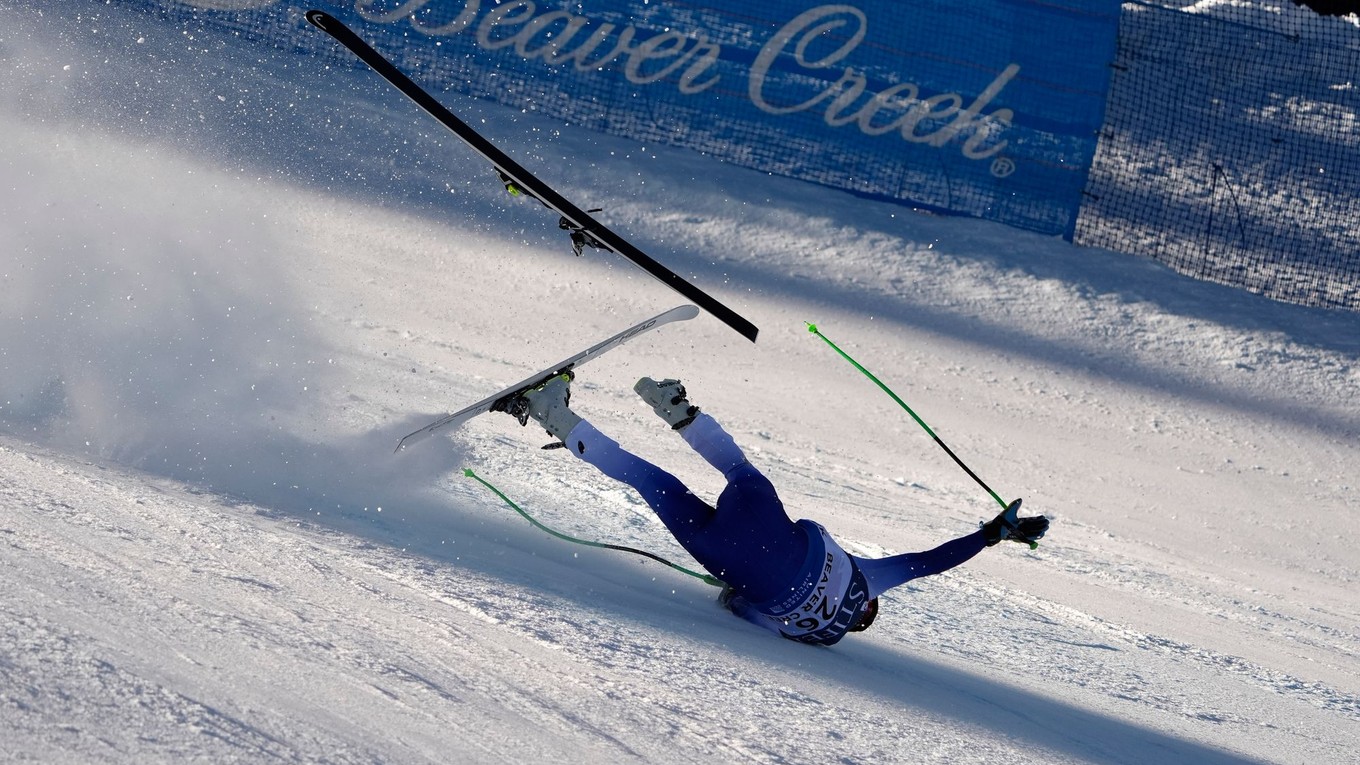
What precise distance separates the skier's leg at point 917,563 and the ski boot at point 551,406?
1.14m

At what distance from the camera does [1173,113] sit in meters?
8.23

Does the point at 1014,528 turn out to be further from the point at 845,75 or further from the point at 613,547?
the point at 845,75

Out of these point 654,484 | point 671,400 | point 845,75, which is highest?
Result: point 845,75

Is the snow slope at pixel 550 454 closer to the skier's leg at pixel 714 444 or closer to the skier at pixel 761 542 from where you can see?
the skier at pixel 761 542

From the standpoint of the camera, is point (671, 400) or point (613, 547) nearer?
point (671, 400)

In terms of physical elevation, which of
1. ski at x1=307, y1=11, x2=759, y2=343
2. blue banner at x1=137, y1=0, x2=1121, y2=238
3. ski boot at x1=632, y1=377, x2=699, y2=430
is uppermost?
blue banner at x1=137, y1=0, x2=1121, y2=238

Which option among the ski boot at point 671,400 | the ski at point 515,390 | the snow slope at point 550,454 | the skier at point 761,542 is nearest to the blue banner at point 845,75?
the snow slope at point 550,454

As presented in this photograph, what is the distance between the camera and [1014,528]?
3.76 m

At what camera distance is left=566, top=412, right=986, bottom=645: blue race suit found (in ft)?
12.1

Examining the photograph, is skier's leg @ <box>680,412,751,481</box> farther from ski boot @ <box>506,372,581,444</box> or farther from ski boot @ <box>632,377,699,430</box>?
ski boot @ <box>506,372,581,444</box>

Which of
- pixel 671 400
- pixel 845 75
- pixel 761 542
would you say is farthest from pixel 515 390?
pixel 845 75

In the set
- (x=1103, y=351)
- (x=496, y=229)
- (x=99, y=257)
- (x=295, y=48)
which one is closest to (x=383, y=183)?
(x=496, y=229)

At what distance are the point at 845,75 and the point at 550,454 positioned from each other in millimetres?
4285

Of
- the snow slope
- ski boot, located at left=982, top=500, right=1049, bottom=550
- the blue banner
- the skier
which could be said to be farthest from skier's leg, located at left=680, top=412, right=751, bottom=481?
the blue banner
